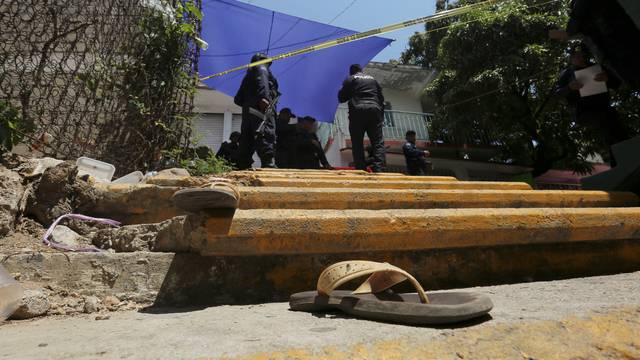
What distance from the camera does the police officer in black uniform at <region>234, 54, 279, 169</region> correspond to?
17.1ft

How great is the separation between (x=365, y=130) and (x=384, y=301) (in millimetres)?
4945

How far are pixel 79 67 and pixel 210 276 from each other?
2.26 meters

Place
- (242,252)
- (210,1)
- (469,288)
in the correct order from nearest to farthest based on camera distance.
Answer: (242,252)
(469,288)
(210,1)

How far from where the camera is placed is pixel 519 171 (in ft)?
46.6

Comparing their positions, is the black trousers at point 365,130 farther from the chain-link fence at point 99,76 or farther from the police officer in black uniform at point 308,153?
the chain-link fence at point 99,76

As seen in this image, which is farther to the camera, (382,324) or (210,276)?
(210,276)

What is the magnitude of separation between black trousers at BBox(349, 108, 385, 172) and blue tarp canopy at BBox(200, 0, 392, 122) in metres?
3.46

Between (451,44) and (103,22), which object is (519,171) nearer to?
(451,44)

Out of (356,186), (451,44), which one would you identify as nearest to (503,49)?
(451,44)

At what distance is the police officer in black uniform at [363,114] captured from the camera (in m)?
5.85

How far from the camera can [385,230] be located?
1.72 m

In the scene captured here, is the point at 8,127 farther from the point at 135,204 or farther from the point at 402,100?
the point at 402,100

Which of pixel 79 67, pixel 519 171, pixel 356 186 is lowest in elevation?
pixel 356 186

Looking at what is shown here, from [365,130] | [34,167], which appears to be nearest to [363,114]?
[365,130]
